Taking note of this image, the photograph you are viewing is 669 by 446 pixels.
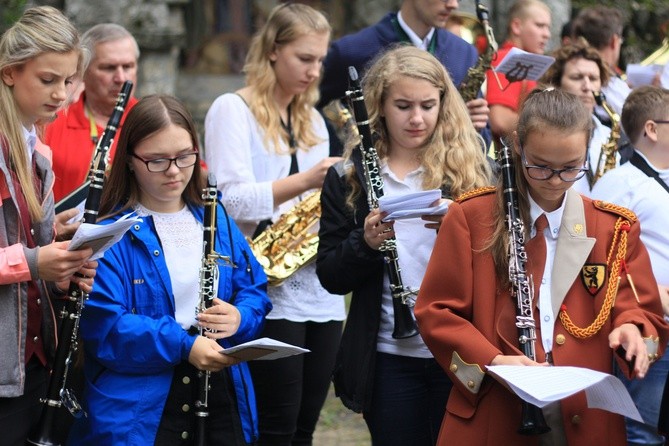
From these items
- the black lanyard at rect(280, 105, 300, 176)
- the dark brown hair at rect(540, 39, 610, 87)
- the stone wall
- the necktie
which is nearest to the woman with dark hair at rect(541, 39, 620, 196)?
the dark brown hair at rect(540, 39, 610, 87)

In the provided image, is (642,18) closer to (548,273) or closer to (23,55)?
(548,273)

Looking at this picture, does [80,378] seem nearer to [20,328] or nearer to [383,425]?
[20,328]

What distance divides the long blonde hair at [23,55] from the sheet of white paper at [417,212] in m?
1.16

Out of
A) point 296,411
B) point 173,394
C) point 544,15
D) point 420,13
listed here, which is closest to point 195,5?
point 544,15

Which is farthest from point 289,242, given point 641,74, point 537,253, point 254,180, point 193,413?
point 641,74

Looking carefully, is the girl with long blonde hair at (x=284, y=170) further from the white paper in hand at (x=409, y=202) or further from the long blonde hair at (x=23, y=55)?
the long blonde hair at (x=23, y=55)

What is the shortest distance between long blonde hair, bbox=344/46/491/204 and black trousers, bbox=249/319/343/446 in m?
0.90

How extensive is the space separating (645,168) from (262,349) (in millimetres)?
1878

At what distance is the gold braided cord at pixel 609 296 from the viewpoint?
329 cm

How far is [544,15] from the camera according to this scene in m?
6.81

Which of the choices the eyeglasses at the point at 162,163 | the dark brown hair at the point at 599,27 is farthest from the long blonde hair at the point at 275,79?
the dark brown hair at the point at 599,27

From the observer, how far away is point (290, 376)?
460 cm

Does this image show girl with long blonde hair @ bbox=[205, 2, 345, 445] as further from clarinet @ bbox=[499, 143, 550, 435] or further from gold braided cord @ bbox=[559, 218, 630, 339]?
gold braided cord @ bbox=[559, 218, 630, 339]

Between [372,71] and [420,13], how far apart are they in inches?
44.5
